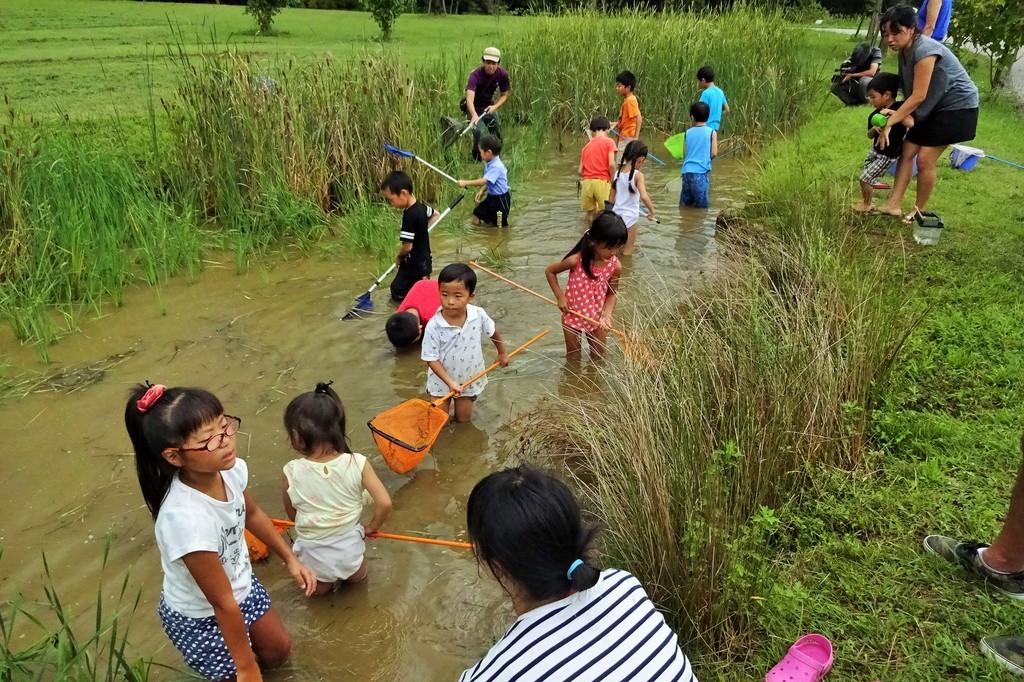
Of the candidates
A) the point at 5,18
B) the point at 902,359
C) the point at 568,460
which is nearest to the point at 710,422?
the point at 568,460

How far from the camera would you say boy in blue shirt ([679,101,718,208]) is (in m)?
7.64

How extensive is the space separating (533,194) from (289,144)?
3193 millimetres

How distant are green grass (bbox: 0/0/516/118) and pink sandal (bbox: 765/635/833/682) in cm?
701

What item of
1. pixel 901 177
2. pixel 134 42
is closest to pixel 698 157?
pixel 901 177

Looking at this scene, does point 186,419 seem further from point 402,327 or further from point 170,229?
point 170,229

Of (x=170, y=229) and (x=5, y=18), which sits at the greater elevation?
(x=5, y=18)

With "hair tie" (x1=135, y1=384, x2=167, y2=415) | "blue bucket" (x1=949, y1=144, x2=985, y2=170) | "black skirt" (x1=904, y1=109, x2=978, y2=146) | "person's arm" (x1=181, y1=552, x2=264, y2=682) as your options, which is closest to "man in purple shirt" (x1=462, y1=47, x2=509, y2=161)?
"black skirt" (x1=904, y1=109, x2=978, y2=146)

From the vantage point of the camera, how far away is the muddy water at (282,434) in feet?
9.50

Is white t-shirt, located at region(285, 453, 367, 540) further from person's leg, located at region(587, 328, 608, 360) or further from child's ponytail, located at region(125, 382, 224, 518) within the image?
person's leg, located at region(587, 328, 608, 360)

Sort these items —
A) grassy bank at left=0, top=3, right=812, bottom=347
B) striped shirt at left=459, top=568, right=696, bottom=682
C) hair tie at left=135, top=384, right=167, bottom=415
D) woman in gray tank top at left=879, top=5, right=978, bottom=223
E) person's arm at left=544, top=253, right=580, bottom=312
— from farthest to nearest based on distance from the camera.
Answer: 1. grassy bank at left=0, top=3, right=812, bottom=347
2. woman in gray tank top at left=879, top=5, right=978, bottom=223
3. person's arm at left=544, top=253, right=580, bottom=312
4. hair tie at left=135, top=384, right=167, bottom=415
5. striped shirt at left=459, top=568, right=696, bottom=682

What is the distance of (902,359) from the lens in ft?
12.9

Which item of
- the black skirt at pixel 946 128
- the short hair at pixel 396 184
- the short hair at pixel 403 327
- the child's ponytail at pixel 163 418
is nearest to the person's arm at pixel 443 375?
the short hair at pixel 403 327

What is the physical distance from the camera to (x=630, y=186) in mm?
6613

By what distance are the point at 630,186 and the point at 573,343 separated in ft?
7.74
